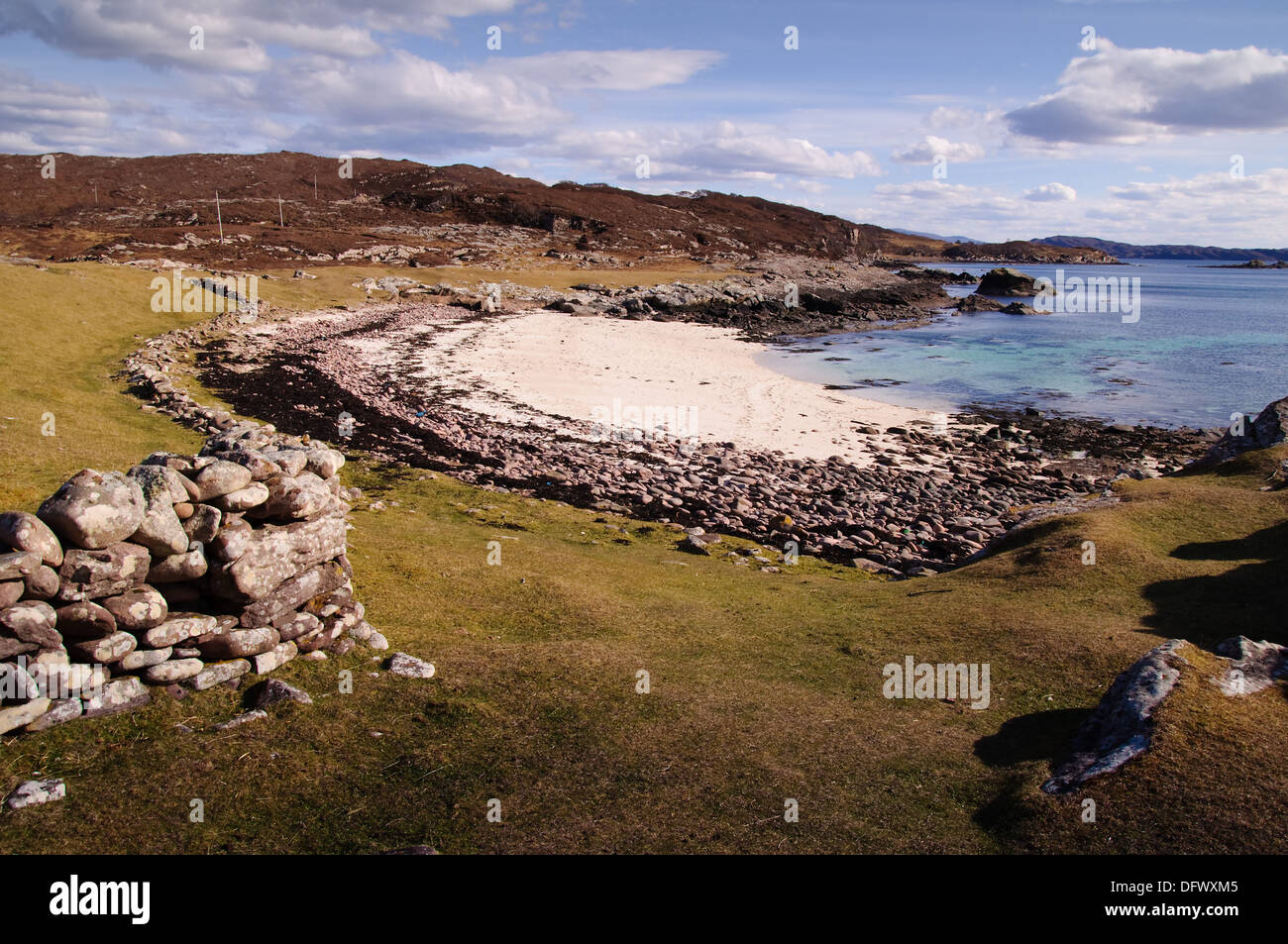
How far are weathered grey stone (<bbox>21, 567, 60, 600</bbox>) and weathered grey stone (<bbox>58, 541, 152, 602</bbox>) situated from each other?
0.14 meters

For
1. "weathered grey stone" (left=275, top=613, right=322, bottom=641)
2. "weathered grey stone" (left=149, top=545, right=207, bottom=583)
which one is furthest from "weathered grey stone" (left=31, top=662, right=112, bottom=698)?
"weathered grey stone" (left=275, top=613, right=322, bottom=641)

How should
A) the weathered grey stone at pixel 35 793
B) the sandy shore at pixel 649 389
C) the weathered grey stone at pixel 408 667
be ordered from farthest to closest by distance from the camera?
the sandy shore at pixel 649 389
the weathered grey stone at pixel 408 667
the weathered grey stone at pixel 35 793

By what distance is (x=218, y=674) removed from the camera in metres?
10.4

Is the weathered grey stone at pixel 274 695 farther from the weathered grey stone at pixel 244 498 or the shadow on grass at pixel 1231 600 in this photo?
the shadow on grass at pixel 1231 600

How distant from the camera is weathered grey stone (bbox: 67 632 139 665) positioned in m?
9.37

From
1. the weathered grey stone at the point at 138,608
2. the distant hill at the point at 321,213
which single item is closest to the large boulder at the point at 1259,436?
the weathered grey stone at the point at 138,608

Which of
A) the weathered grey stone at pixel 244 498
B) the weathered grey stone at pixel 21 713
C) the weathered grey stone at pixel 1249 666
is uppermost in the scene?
the weathered grey stone at pixel 244 498

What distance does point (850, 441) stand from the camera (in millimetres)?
36469

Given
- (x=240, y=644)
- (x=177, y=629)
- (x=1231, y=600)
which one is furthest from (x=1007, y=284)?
(x=177, y=629)

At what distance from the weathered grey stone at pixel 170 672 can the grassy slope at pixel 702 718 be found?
1.08ft

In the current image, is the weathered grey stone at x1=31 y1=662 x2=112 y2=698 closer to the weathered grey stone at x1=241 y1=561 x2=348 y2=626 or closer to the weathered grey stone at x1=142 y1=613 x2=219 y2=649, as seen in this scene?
the weathered grey stone at x1=142 y1=613 x2=219 y2=649

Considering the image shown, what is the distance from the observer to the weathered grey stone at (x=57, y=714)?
8867 millimetres
